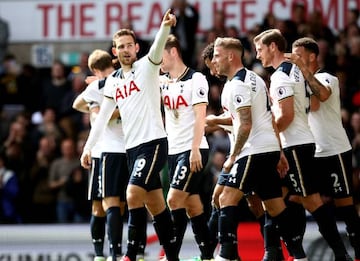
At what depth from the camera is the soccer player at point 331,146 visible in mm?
12180

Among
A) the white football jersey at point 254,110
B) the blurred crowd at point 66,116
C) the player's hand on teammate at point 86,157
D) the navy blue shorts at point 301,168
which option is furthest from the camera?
the blurred crowd at point 66,116

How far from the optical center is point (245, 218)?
16000 millimetres

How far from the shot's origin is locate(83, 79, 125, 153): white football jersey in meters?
12.6

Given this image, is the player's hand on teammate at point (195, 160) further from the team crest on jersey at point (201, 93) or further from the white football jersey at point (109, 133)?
the white football jersey at point (109, 133)

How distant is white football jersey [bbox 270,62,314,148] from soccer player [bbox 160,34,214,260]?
74cm

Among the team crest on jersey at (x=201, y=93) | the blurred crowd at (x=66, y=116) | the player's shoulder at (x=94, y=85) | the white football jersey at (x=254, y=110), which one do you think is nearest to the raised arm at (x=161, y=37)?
the team crest on jersey at (x=201, y=93)

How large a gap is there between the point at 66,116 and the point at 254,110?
→ 26.1 feet

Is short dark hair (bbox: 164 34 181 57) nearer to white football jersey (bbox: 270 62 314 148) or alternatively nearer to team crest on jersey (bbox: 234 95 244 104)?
white football jersey (bbox: 270 62 314 148)

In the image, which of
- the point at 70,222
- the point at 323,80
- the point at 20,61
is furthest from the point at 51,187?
the point at 323,80

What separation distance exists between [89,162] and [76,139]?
235 inches

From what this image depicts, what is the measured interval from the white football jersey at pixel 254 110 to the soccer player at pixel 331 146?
3.02 ft

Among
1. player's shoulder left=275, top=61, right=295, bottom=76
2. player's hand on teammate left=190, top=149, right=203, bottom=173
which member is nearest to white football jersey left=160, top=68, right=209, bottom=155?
player's hand on teammate left=190, top=149, right=203, bottom=173

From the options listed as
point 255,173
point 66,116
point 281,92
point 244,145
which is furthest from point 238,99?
point 66,116

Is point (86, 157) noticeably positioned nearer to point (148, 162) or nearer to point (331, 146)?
point (148, 162)
